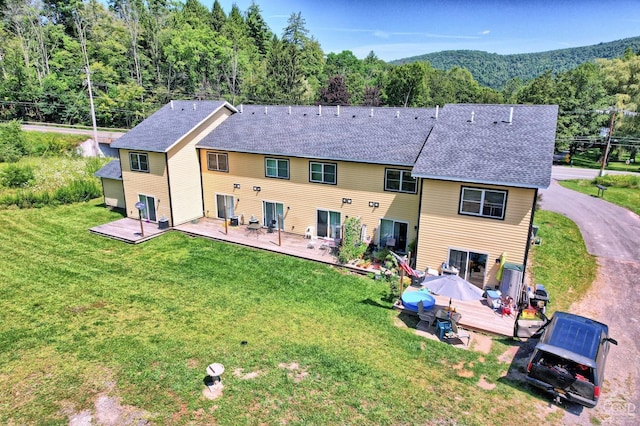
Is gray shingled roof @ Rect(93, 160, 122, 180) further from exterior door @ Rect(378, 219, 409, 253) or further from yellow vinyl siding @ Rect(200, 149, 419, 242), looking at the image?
exterior door @ Rect(378, 219, 409, 253)

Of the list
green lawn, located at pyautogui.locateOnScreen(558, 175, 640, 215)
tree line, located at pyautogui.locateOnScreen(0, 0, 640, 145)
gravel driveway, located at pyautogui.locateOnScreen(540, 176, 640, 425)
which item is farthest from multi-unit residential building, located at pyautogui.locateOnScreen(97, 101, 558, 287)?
tree line, located at pyautogui.locateOnScreen(0, 0, 640, 145)

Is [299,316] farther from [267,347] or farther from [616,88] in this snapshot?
[616,88]

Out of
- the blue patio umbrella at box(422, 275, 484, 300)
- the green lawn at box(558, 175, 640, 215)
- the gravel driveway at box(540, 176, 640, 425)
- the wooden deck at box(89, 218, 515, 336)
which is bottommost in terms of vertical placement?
the gravel driveway at box(540, 176, 640, 425)

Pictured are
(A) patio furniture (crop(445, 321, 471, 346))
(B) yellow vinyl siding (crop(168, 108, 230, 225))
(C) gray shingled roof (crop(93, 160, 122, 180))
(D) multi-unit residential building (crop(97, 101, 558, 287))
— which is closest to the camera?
(A) patio furniture (crop(445, 321, 471, 346))

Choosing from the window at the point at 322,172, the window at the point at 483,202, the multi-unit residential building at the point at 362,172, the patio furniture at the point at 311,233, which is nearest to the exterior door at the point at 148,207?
the multi-unit residential building at the point at 362,172

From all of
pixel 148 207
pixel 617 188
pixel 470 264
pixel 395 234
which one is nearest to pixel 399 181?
pixel 395 234

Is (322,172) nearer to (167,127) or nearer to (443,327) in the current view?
(443,327)
